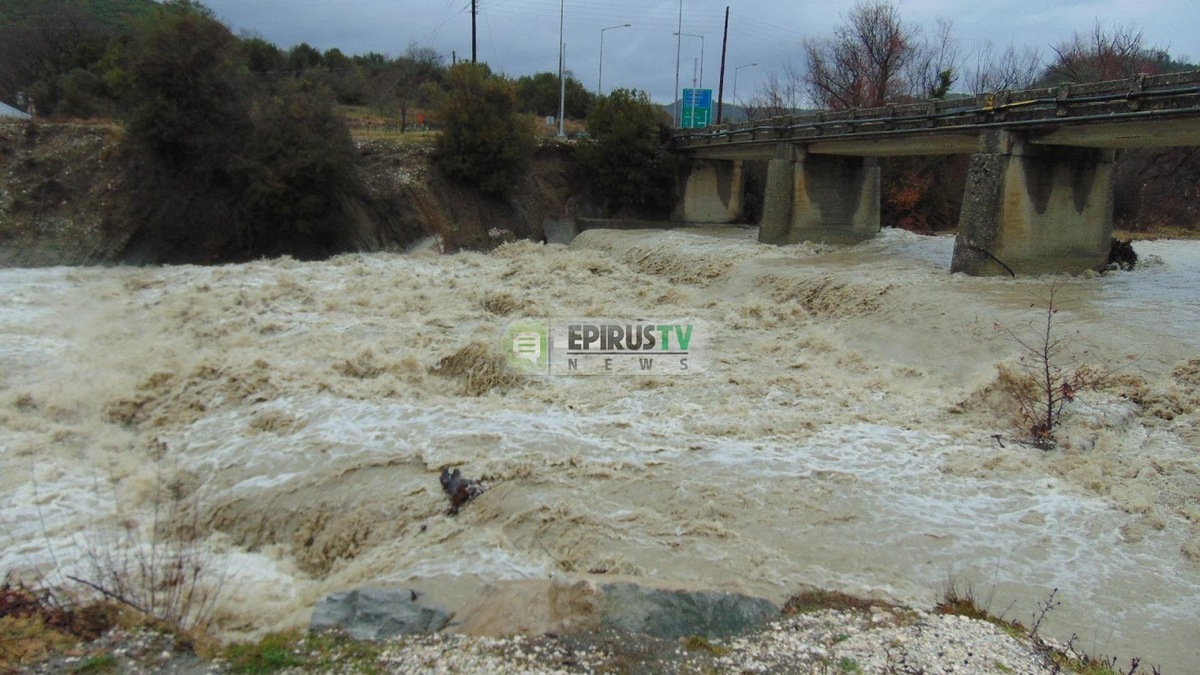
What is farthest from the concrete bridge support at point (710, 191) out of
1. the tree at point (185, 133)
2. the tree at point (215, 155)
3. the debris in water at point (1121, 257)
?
the tree at point (185, 133)

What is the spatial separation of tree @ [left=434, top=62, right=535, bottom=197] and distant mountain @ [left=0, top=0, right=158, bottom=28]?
1234 centimetres

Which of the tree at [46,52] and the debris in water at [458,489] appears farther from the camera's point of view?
the tree at [46,52]

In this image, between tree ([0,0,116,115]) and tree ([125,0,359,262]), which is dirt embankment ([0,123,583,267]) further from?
tree ([0,0,116,115])

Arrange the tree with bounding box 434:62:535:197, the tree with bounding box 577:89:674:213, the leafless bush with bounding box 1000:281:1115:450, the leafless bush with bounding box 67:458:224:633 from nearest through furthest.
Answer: the leafless bush with bounding box 67:458:224:633
the leafless bush with bounding box 1000:281:1115:450
the tree with bounding box 434:62:535:197
the tree with bounding box 577:89:674:213

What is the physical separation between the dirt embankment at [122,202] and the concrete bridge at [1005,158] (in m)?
8.64

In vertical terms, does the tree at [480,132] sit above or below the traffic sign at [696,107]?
below

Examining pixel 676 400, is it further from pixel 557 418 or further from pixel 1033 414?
pixel 1033 414

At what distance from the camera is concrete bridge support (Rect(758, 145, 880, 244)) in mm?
20953

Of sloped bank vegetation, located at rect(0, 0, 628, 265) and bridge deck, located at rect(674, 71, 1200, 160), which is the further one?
sloped bank vegetation, located at rect(0, 0, 628, 265)

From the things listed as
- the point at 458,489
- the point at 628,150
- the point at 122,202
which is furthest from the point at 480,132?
the point at 458,489

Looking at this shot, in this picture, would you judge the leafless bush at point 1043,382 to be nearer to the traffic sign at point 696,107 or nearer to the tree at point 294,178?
the tree at point 294,178

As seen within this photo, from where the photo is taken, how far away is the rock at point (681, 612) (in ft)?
16.1

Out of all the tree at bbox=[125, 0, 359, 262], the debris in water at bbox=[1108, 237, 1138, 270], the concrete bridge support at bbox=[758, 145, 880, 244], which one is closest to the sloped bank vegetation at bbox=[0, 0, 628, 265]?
the tree at bbox=[125, 0, 359, 262]

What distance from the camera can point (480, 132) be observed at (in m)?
25.0
